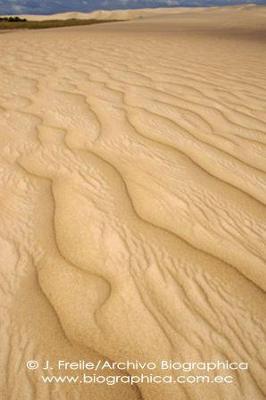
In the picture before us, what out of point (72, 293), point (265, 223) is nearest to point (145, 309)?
point (72, 293)

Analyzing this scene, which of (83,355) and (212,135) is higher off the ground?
(212,135)

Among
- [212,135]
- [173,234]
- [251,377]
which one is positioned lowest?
[251,377]

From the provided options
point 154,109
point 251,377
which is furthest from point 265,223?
point 154,109

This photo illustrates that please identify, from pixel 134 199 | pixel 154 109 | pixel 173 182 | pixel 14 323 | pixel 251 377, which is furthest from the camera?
pixel 154 109

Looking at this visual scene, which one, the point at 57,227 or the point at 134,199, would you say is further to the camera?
the point at 134,199

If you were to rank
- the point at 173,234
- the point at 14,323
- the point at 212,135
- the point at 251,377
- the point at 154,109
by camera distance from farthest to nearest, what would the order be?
the point at 154,109 < the point at 212,135 < the point at 173,234 < the point at 14,323 < the point at 251,377

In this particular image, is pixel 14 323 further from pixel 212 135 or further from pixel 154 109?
pixel 154 109
